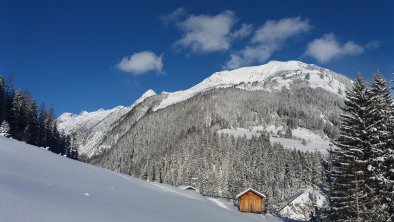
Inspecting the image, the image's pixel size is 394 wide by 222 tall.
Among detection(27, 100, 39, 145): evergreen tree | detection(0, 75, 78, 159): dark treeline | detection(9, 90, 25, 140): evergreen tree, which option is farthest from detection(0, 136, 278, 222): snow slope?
detection(27, 100, 39, 145): evergreen tree

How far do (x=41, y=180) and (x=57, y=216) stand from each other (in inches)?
169

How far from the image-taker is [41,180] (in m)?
12.2

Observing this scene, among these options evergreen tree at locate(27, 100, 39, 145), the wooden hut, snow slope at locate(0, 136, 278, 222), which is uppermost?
evergreen tree at locate(27, 100, 39, 145)

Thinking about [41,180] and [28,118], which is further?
[28,118]

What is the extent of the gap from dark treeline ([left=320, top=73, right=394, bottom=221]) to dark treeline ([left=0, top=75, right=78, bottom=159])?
56088 mm

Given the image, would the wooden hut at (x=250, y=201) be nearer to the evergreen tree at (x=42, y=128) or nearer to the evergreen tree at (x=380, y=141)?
the evergreen tree at (x=380, y=141)

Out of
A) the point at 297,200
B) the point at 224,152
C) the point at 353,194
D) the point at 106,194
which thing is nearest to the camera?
the point at 106,194

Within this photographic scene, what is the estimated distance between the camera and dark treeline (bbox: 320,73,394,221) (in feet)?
95.1

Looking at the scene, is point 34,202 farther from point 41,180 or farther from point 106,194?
point 106,194

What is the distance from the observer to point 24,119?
88750mm

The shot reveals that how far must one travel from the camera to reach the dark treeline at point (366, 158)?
2900 cm

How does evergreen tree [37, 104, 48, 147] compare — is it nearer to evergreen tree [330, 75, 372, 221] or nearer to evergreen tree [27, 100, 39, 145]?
evergreen tree [27, 100, 39, 145]

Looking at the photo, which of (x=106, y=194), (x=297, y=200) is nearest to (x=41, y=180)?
(x=106, y=194)

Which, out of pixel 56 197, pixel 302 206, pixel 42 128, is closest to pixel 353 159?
pixel 56 197
